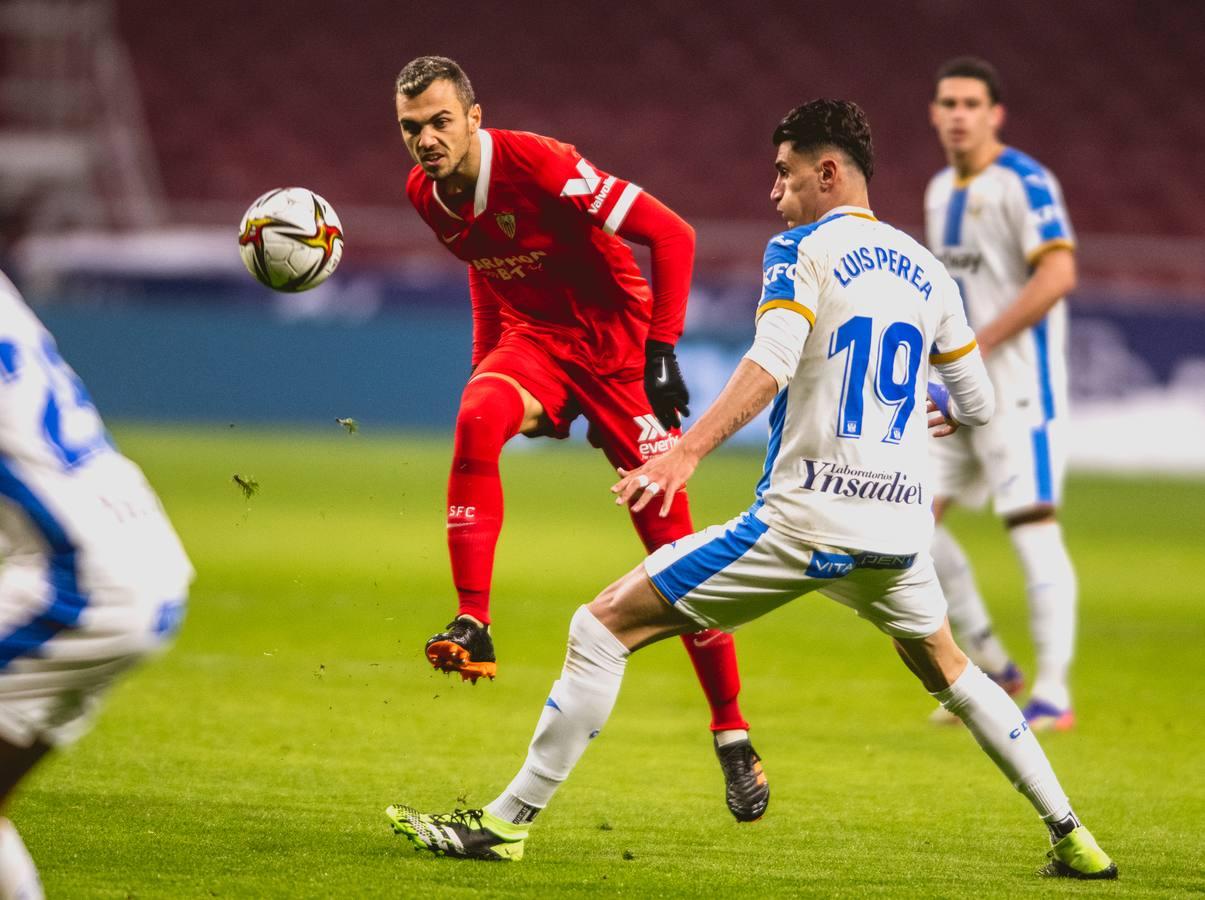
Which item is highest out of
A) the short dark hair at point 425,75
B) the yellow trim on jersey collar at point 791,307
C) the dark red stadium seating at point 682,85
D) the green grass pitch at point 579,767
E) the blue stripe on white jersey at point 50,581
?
the dark red stadium seating at point 682,85

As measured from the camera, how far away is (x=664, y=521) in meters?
5.52

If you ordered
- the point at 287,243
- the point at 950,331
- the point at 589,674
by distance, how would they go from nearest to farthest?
the point at 589,674 < the point at 950,331 < the point at 287,243

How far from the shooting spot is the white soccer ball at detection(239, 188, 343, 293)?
5.05 m

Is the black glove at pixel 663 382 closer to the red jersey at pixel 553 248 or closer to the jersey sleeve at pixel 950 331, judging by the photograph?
→ the red jersey at pixel 553 248

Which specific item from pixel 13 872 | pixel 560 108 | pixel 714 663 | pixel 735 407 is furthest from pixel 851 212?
pixel 560 108

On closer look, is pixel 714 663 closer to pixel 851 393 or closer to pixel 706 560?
pixel 706 560

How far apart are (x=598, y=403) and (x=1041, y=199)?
2602 mm

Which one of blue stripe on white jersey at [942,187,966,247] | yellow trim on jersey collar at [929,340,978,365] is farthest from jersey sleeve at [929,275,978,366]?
blue stripe on white jersey at [942,187,966,247]

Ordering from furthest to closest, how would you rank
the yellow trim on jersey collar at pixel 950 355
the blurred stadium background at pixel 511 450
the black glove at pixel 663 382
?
the black glove at pixel 663 382 → the blurred stadium background at pixel 511 450 → the yellow trim on jersey collar at pixel 950 355

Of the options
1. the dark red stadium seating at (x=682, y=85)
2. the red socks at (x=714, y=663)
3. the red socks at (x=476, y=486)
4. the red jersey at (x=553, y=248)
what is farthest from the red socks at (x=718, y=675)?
the dark red stadium seating at (x=682, y=85)

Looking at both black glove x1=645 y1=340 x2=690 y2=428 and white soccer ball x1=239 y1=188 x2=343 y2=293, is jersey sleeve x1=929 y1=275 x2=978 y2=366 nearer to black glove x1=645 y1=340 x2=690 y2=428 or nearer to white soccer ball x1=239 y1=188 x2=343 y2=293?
black glove x1=645 y1=340 x2=690 y2=428

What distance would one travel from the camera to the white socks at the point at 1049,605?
270 inches

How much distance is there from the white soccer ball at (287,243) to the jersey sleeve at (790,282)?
1513 millimetres

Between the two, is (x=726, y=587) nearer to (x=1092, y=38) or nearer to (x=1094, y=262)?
(x=1094, y=262)
